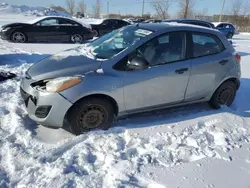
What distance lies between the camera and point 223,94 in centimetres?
462

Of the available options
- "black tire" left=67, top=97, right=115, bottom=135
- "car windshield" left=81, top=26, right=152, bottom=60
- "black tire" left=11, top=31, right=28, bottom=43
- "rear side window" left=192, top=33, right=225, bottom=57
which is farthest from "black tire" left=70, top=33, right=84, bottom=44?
"black tire" left=67, top=97, right=115, bottom=135

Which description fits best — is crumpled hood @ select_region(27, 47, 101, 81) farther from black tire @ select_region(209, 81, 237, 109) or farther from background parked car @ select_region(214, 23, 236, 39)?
background parked car @ select_region(214, 23, 236, 39)

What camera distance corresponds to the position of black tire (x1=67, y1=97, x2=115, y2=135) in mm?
3379

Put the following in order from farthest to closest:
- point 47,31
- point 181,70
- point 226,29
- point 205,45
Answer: point 226,29 < point 47,31 < point 205,45 < point 181,70

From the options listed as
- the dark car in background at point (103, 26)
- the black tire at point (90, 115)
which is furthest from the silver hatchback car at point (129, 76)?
the dark car in background at point (103, 26)

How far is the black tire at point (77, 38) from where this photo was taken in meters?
12.7

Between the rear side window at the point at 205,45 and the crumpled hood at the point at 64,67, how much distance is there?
173 cm

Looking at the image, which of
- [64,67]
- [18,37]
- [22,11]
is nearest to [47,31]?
[18,37]

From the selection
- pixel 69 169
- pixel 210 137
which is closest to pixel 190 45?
pixel 210 137

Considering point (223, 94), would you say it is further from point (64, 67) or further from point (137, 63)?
point (64, 67)

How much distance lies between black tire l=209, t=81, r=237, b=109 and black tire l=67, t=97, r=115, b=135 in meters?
2.07

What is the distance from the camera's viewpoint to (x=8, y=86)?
17.0ft

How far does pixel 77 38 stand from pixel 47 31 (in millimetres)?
1537

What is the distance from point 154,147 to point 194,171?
0.61m
